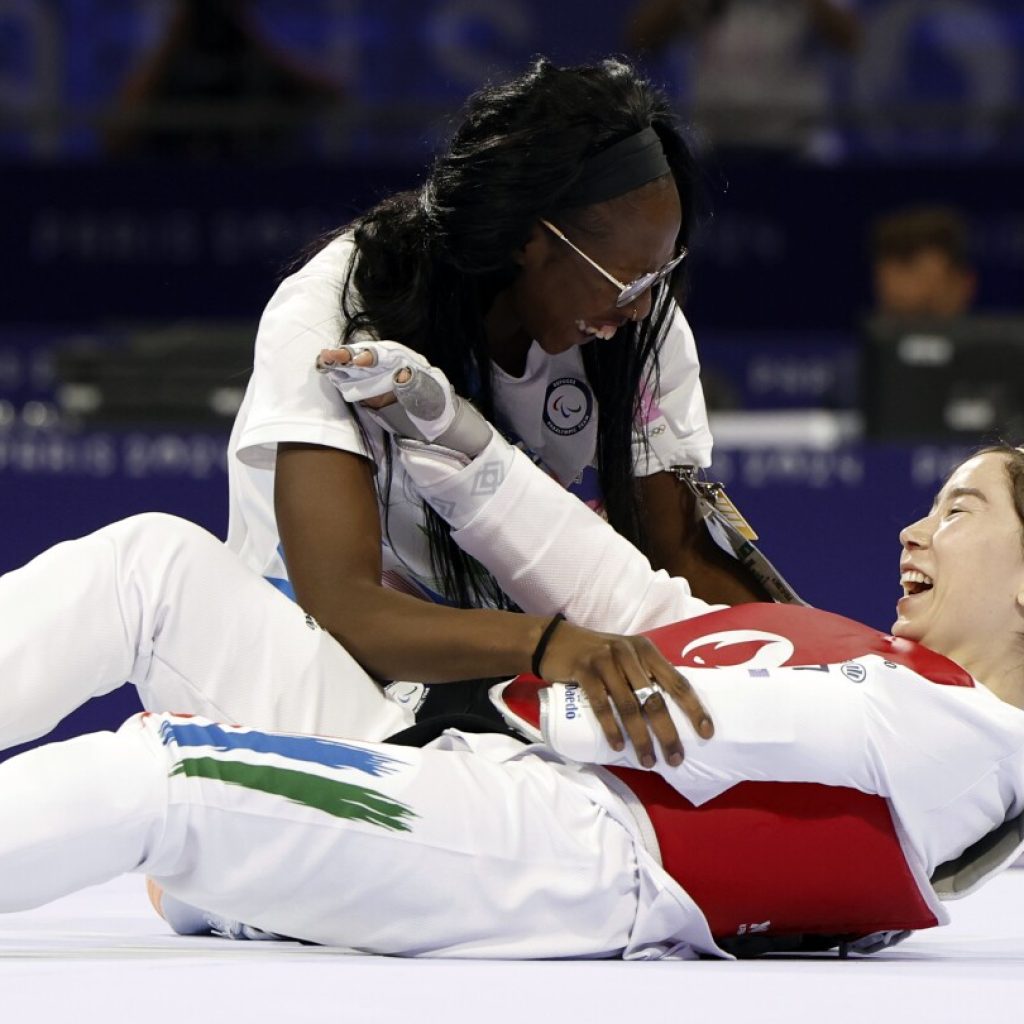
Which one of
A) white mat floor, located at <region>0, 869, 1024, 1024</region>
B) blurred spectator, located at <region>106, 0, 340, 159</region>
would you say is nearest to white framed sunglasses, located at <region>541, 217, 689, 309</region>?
white mat floor, located at <region>0, 869, 1024, 1024</region>

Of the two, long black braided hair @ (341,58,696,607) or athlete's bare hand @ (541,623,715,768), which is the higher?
long black braided hair @ (341,58,696,607)

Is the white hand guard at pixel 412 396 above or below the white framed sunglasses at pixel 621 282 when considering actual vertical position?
below

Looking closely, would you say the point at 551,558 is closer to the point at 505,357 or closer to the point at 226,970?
the point at 505,357

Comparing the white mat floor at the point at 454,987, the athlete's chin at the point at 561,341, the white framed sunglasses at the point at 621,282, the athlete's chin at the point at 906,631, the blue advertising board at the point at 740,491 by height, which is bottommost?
the white mat floor at the point at 454,987

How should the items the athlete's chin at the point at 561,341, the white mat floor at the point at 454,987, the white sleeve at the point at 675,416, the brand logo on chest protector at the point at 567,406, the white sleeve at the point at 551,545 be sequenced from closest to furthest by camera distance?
the white mat floor at the point at 454,987 < the white sleeve at the point at 551,545 < the athlete's chin at the point at 561,341 < the brand logo on chest protector at the point at 567,406 < the white sleeve at the point at 675,416

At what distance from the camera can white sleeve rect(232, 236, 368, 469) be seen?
220 centimetres

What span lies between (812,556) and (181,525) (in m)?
2.28

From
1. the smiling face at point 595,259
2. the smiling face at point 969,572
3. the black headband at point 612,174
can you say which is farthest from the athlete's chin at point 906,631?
the black headband at point 612,174

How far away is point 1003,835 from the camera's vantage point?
201 centimetres

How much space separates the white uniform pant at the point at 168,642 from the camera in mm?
1948

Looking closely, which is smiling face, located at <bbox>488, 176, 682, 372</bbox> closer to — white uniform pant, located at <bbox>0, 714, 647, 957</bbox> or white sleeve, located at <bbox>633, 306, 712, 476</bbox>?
white sleeve, located at <bbox>633, 306, 712, 476</bbox>

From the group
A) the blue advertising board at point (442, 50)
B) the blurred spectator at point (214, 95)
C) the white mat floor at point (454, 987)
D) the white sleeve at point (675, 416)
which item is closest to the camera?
the white mat floor at point (454, 987)

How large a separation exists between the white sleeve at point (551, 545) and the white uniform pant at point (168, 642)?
229 millimetres

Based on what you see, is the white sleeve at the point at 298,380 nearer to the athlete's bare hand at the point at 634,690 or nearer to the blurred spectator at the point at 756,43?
the athlete's bare hand at the point at 634,690
